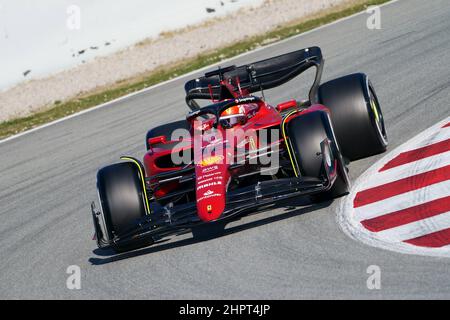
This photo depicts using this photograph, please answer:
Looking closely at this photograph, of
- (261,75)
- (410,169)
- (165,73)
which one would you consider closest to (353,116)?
(410,169)

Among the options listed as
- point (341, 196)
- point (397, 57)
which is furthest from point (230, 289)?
point (397, 57)

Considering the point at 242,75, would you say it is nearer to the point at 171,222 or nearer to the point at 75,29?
the point at 171,222

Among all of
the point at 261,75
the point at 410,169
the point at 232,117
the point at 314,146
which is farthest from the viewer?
the point at 261,75

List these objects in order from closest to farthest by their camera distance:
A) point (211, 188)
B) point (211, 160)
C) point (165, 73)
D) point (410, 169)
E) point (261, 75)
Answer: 1. point (211, 188)
2. point (211, 160)
3. point (410, 169)
4. point (261, 75)
5. point (165, 73)

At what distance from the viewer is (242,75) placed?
10375 mm

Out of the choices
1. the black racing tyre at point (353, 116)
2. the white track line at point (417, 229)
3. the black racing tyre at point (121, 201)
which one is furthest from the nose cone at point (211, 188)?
the black racing tyre at point (353, 116)

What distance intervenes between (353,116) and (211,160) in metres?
1.81

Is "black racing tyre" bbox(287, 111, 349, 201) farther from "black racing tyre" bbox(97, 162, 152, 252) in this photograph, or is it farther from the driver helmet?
"black racing tyre" bbox(97, 162, 152, 252)

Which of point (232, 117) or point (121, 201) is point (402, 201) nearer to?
point (232, 117)

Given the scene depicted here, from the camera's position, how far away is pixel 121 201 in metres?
Answer: 7.70

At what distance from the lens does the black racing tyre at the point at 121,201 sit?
765 cm

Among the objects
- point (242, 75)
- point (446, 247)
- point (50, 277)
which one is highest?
point (242, 75)
